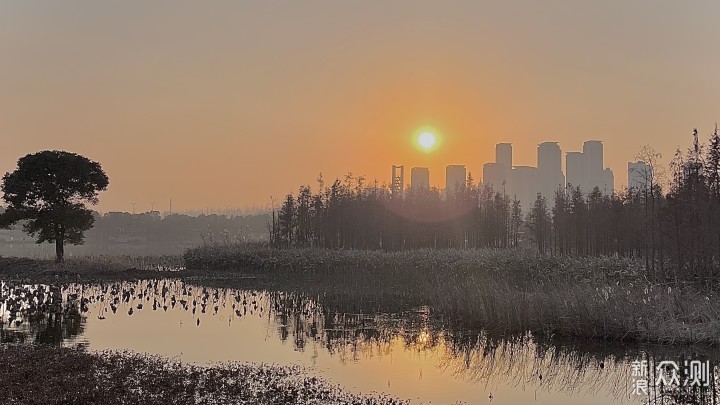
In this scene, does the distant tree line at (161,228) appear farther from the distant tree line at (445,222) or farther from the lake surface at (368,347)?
the lake surface at (368,347)

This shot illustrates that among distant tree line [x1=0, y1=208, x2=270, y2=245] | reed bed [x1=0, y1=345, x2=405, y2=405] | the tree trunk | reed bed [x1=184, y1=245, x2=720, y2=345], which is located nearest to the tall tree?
the tree trunk

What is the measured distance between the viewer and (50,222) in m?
42.9

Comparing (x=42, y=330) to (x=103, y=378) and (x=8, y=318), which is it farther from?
(x=103, y=378)

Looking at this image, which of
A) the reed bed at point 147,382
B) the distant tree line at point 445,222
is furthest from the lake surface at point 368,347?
the distant tree line at point 445,222

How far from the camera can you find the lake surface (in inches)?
537

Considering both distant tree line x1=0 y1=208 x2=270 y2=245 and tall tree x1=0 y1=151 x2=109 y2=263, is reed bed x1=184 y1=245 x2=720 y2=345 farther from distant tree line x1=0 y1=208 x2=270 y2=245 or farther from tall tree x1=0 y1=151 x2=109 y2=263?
distant tree line x1=0 y1=208 x2=270 y2=245

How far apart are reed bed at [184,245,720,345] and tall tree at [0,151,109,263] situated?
8494 mm

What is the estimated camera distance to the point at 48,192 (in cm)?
4259

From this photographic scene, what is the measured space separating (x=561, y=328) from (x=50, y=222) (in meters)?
35.4

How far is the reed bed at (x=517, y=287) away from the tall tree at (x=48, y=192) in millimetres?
8494

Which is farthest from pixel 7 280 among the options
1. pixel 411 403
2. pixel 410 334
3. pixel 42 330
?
pixel 411 403

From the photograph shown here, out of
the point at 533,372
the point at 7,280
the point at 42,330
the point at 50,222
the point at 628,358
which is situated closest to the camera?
the point at 533,372

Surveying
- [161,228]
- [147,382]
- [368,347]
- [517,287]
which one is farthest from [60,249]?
[161,228]

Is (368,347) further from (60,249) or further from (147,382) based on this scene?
(60,249)
